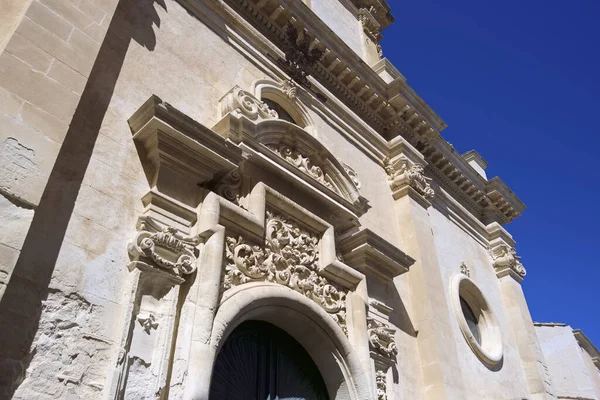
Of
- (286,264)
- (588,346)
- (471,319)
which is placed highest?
(588,346)

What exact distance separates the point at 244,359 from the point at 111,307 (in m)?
1.76

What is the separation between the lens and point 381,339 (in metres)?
6.42

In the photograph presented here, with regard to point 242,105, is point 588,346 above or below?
above

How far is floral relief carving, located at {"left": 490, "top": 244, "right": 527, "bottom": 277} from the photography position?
11.3 m

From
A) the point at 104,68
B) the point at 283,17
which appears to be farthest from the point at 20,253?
the point at 283,17

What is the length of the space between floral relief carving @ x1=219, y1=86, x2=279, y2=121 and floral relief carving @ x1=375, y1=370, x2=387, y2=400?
3.32 meters

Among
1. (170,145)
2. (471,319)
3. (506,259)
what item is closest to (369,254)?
(170,145)

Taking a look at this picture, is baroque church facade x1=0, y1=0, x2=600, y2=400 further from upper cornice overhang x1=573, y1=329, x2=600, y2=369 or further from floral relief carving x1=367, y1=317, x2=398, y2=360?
upper cornice overhang x1=573, y1=329, x2=600, y2=369

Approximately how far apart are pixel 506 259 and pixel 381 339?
19.3 feet

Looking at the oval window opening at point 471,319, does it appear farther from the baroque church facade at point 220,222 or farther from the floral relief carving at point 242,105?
the floral relief carving at point 242,105

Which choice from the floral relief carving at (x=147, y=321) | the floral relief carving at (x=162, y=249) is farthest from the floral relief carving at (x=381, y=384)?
the floral relief carving at (x=147, y=321)

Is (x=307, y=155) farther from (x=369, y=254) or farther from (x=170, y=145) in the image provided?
(x=170, y=145)

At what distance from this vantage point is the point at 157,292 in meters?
4.29

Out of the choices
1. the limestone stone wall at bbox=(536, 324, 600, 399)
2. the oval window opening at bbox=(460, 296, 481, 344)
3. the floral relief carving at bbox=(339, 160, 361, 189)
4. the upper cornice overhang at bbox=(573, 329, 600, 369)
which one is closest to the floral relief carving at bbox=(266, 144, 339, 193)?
the floral relief carving at bbox=(339, 160, 361, 189)
